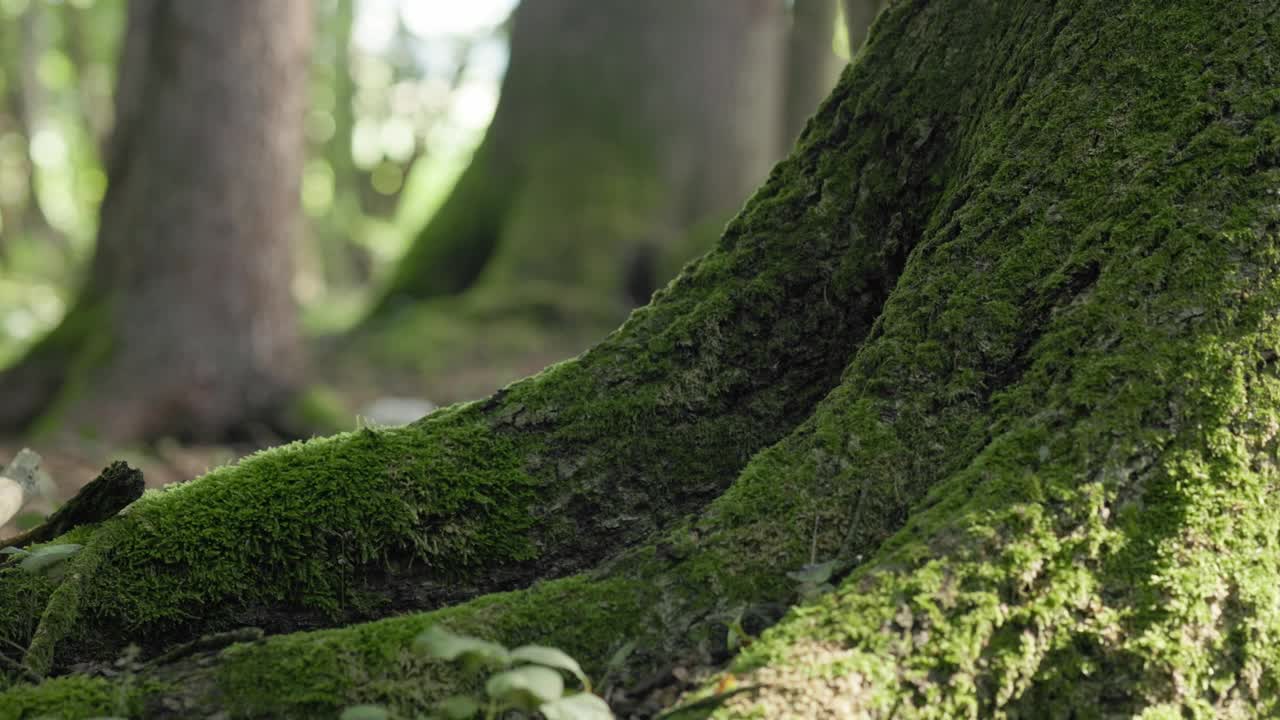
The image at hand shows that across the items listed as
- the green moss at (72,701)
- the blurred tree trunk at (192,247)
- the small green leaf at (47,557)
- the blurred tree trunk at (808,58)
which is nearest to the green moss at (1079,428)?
the green moss at (72,701)

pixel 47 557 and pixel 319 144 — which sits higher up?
pixel 319 144

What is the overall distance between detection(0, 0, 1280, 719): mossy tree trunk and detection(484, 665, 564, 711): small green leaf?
0.89 ft

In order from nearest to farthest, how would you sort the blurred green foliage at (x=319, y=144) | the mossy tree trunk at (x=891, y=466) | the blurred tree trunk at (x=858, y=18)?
the mossy tree trunk at (x=891, y=466) → the blurred tree trunk at (x=858, y=18) → the blurred green foliage at (x=319, y=144)

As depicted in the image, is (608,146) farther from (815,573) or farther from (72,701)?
(72,701)

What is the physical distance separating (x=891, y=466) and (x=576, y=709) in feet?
2.93

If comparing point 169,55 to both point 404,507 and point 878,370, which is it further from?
point 878,370

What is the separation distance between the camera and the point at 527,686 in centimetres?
168

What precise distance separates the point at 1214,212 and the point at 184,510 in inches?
95.3

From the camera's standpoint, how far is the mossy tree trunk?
1.89 m

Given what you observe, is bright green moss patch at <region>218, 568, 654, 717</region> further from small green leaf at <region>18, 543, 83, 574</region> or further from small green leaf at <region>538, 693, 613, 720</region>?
small green leaf at <region>18, 543, 83, 574</region>

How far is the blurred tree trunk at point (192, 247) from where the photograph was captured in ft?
23.8

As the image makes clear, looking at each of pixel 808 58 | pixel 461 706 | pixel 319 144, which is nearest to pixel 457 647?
pixel 461 706

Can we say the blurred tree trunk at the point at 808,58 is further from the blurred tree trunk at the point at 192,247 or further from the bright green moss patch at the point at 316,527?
the bright green moss patch at the point at 316,527

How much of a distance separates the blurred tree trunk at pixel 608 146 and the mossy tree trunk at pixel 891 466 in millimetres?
7442
